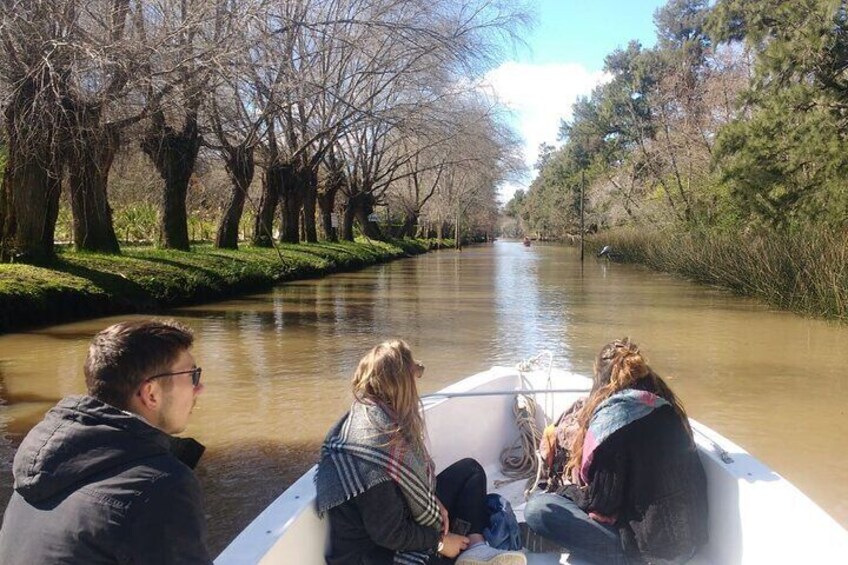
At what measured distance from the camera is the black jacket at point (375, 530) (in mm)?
2730

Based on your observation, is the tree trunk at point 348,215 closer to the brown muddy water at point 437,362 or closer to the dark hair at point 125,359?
the brown muddy water at point 437,362

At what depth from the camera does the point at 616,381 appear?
3330 mm

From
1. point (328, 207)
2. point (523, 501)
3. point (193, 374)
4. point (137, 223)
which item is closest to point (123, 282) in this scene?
point (523, 501)

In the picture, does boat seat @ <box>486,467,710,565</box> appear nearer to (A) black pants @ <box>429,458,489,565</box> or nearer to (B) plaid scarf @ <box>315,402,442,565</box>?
(A) black pants @ <box>429,458,489,565</box>

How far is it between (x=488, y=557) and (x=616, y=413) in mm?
811

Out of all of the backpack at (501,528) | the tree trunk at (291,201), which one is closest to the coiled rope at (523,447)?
the backpack at (501,528)

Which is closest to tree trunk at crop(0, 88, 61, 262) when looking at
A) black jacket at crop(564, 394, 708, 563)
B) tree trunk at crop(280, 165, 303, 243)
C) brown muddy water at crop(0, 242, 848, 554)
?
brown muddy water at crop(0, 242, 848, 554)

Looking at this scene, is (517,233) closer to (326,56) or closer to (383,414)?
(326,56)

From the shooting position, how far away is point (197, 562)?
69.0 inches

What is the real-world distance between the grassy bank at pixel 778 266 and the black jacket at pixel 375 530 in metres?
12.2

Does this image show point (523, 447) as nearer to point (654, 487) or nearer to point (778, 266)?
point (654, 487)

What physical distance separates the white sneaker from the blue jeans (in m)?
0.34

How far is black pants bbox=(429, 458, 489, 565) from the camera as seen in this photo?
134 inches

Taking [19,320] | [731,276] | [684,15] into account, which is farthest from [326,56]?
[684,15]
